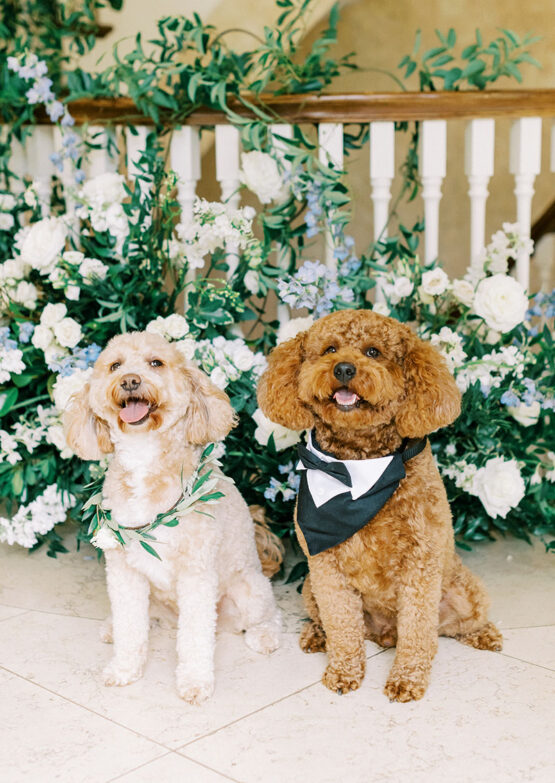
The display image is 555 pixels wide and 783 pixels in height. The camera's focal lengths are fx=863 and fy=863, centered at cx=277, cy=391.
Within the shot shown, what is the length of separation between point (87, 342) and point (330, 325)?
→ 119cm

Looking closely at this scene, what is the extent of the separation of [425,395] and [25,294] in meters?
1.56

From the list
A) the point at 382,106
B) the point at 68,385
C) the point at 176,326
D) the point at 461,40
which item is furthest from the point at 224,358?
the point at 461,40

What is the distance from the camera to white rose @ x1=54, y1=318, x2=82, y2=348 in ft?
9.15

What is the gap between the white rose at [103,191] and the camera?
2.90 m

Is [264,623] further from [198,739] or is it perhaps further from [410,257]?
[410,257]

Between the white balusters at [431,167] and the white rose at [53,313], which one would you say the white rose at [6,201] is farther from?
the white balusters at [431,167]

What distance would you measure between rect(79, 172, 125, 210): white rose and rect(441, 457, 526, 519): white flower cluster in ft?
4.78

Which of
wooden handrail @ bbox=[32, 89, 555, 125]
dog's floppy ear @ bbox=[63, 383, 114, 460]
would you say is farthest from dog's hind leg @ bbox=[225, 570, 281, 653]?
wooden handrail @ bbox=[32, 89, 555, 125]

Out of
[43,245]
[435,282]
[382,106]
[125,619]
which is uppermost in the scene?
[382,106]

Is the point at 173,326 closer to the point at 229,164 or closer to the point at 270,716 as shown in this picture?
the point at 229,164

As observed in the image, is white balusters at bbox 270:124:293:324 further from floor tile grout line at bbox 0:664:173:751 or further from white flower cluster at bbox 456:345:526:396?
floor tile grout line at bbox 0:664:173:751

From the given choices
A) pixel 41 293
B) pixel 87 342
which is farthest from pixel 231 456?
pixel 41 293

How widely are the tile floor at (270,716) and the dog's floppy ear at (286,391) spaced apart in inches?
26.0

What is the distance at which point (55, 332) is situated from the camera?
2.81 metres
